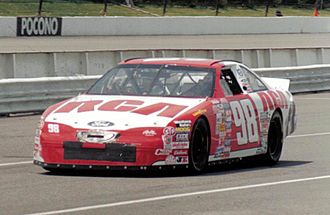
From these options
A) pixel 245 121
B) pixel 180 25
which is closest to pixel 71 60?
pixel 245 121

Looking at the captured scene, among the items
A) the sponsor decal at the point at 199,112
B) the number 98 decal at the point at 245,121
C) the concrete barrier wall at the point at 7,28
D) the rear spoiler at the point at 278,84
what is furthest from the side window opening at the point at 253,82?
the concrete barrier wall at the point at 7,28

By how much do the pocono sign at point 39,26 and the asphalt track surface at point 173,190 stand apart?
1001 inches

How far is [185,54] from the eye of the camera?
2616 centimetres

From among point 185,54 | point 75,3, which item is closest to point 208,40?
point 75,3

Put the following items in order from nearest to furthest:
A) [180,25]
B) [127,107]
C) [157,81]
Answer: [127,107]
[157,81]
[180,25]

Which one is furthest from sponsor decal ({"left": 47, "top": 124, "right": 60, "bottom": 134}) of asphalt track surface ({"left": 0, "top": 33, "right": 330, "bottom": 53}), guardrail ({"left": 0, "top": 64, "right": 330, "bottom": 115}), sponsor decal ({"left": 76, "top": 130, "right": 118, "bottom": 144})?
asphalt track surface ({"left": 0, "top": 33, "right": 330, "bottom": 53})

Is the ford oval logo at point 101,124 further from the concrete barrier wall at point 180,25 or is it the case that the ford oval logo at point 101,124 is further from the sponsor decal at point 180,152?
the concrete barrier wall at point 180,25

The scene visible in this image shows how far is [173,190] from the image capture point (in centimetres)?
990

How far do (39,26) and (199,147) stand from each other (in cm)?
2893

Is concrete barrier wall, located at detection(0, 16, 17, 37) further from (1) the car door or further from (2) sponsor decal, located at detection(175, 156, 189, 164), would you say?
(2) sponsor decal, located at detection(175, 156, 189, 164)

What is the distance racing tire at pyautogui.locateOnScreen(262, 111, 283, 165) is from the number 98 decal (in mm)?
447

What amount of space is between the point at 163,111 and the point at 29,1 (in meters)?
32.0

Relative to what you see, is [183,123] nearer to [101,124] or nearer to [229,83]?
[101,124]

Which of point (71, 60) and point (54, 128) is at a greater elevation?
point (54, 128)
